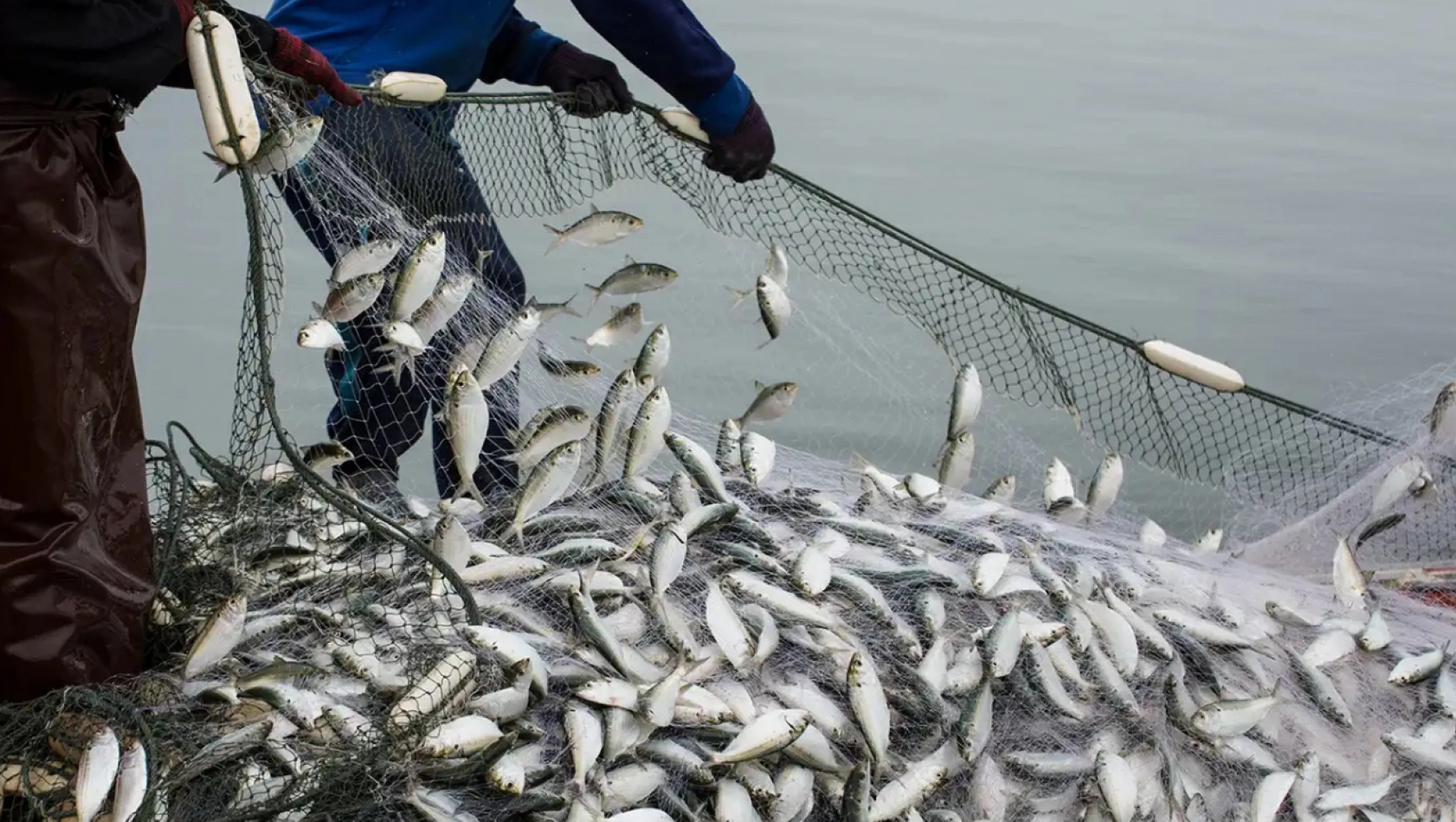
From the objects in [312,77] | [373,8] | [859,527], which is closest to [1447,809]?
[859,527]

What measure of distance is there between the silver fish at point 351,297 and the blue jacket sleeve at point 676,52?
1.20m

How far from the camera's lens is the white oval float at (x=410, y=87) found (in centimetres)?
381

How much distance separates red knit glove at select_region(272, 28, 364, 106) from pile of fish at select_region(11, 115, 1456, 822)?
0.34 m

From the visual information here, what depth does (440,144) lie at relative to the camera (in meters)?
4.48

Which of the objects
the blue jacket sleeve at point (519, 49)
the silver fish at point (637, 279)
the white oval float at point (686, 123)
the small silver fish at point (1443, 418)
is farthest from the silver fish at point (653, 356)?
the small silver fish at point (1443, 418)

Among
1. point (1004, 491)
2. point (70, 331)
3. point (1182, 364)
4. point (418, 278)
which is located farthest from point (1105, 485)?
point (70, 331)

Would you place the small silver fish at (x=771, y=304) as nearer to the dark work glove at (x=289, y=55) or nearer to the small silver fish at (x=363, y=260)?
the small silver fish at (x=363, y=260)

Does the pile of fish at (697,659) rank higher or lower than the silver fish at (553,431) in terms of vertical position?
lower

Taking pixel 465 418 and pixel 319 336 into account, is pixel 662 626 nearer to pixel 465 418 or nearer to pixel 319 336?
pixel 465 418

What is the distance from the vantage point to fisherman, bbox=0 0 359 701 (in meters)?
2.62

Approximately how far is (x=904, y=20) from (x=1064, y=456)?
8832mm

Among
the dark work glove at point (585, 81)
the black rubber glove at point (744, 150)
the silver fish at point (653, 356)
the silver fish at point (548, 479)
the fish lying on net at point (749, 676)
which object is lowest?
the fish lying on net at point (749, 676)

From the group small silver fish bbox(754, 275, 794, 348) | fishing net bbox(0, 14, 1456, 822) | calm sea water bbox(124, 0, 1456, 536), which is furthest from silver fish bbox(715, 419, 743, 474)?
calm sea water bbox(124, 0, 1456, 536)

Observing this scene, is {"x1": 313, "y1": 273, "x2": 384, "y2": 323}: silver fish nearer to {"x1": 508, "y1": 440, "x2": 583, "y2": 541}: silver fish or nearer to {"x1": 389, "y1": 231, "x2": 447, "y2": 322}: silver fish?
{"x1": 389, "y1": 231, "x2": 447, "y2": 322}: silver fish
